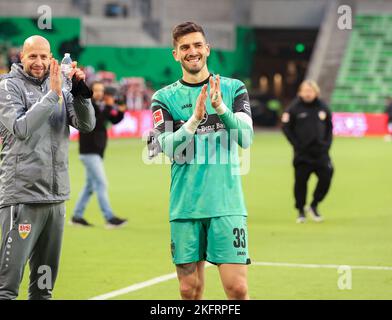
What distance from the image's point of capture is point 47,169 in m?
7.90

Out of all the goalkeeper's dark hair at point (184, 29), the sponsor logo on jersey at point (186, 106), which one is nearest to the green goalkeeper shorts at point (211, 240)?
the sponsor logo on jersey at point (186, 106)

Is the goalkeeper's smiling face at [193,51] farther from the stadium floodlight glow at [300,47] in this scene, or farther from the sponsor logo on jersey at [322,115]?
the stadium floodlight glow at [300,47]

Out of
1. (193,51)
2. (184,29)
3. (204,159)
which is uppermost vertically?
(184,29)

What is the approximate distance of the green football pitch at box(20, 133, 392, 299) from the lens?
11.0m

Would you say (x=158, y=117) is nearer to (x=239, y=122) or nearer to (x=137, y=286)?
(x=239, y=122)

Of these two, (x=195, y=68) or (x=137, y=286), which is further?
(x=137, y=286)

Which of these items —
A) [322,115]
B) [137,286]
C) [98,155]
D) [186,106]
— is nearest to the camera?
[186,106]

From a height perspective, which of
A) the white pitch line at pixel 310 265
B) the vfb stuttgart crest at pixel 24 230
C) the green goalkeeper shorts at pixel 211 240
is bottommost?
the green goalkeeper shorts at pixel 211 240

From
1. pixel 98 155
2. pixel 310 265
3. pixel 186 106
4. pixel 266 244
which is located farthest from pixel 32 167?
pixel 98 155

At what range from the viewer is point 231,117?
731 cm

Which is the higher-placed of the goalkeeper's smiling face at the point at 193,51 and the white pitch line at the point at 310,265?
the goalkeeper's smiling face at the point at 193,51

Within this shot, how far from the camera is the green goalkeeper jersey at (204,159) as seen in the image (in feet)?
24.5

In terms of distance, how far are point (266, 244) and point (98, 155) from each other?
128 inches
